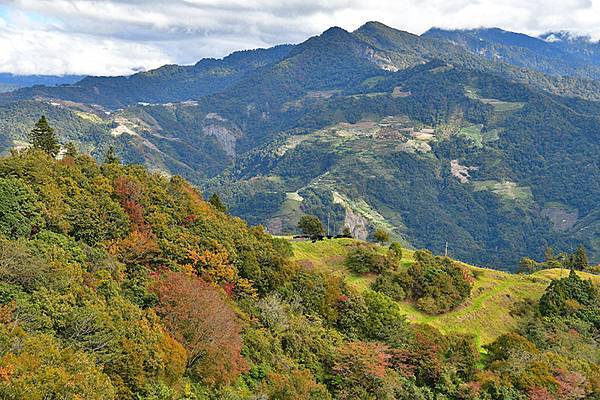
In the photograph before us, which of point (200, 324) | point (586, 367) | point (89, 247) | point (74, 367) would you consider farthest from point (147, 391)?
point (586, 367)

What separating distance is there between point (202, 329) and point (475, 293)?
50.0 metres

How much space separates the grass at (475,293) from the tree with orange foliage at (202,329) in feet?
104

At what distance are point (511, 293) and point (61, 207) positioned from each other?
60.5 meters

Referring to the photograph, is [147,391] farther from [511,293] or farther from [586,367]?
[511,293]

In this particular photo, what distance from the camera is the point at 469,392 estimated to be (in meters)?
45.5

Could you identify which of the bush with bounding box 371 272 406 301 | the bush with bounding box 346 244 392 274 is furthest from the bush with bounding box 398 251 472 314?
the bush with bounding box 346 244 392 274

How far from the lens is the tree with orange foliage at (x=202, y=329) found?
109ft

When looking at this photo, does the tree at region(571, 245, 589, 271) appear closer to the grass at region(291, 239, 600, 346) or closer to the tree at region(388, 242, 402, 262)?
the grass at region(291, 239, 600, 346)

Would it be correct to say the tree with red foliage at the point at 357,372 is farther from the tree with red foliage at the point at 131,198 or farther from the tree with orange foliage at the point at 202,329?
the tree with red foliage at the point at 131,198

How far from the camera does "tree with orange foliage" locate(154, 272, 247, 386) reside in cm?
3328

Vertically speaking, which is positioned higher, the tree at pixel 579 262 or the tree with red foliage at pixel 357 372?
the tree with red foliage at pixel 357 372

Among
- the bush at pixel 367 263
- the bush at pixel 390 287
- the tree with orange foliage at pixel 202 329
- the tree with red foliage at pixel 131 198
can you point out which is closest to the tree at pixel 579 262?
the bush at pixel 367 263

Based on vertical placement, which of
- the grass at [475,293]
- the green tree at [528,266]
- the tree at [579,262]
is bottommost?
the green tree at [528,266]

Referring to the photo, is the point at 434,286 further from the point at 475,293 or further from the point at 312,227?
the point at 312,227
